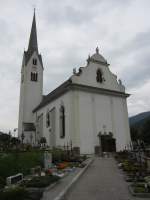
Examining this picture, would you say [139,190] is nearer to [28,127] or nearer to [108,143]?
[108,143]

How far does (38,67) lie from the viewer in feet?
170

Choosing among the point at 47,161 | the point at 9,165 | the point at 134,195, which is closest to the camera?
the point at 134,195

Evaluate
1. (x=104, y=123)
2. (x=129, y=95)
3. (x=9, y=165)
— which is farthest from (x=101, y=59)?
(x=9, y=165)

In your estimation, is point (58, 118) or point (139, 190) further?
point (58, 118)

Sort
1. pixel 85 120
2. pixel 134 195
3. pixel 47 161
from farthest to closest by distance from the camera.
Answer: pixel 85 120 → pixel 47 161 → pixel 134 195

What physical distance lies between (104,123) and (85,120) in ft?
10.8

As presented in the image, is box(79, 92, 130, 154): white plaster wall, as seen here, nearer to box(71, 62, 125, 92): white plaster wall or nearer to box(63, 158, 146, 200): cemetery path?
box(71, 62, 125, 92): white plaster wall

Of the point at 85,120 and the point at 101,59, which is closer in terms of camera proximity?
the point at 85,120

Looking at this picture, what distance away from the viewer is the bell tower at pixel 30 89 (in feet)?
153

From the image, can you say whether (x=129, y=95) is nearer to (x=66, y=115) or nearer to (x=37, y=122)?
(x=66, y=115)

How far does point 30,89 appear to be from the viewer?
49312 millimetres

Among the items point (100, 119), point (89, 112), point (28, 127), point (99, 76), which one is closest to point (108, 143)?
point (100, 119)

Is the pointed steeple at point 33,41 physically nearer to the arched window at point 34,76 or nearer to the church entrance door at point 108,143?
the arched window at point 34,76

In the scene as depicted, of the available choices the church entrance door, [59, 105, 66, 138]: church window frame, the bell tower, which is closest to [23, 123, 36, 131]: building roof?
the bell tower
